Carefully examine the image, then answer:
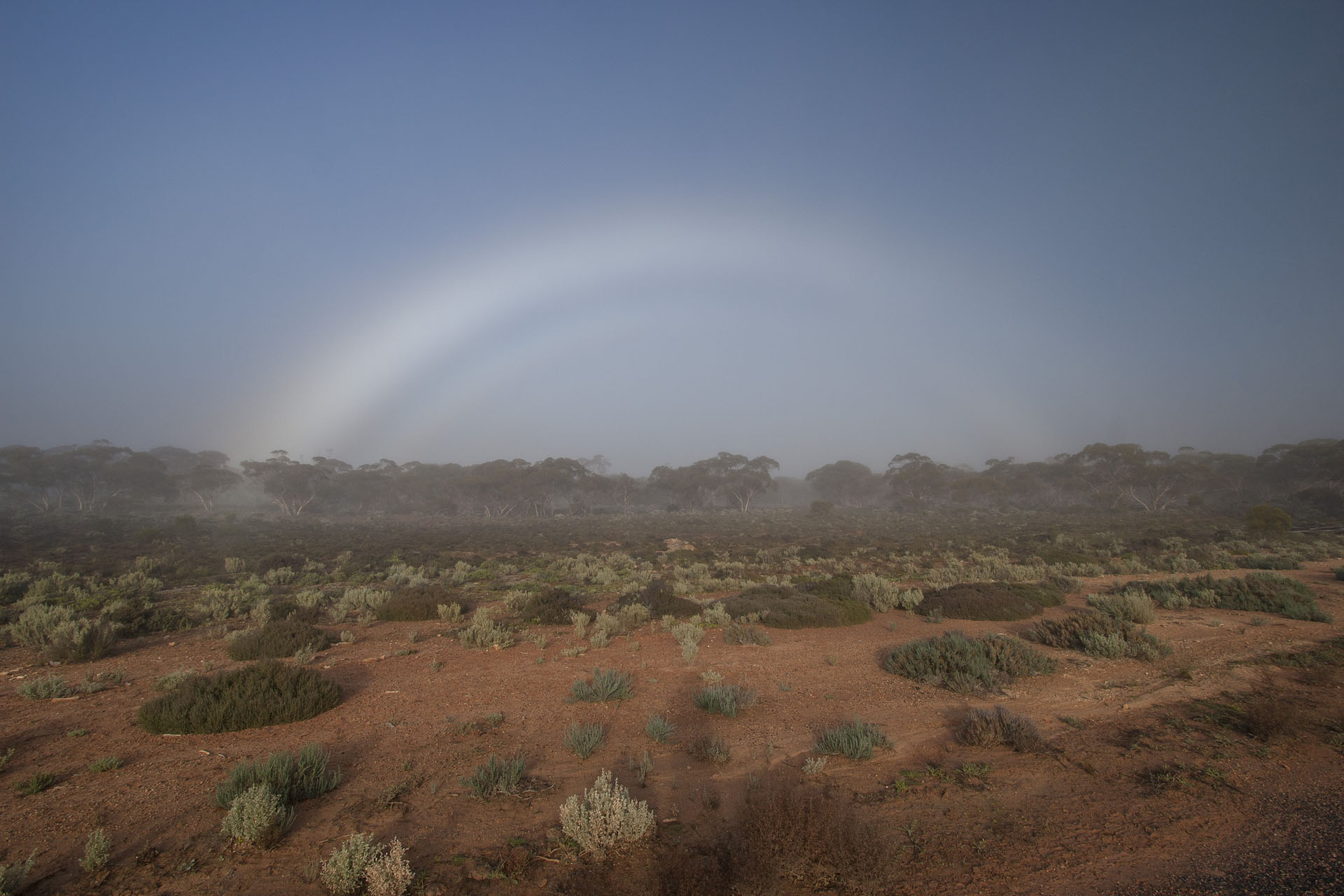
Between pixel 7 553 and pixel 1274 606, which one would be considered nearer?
pixel 1274 606

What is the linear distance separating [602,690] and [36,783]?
17.6 ft

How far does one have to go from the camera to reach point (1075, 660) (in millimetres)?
8609

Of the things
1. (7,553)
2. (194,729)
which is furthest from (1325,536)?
(7,553)

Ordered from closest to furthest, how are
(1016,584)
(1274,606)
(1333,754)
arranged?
(1333,754), (1274,606), (1016,584)

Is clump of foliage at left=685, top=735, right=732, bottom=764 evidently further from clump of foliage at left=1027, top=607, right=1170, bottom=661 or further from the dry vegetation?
clump of foliage at left=1027, top=607, right=1170, bottom=661

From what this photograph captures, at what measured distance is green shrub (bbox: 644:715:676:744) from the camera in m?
5.96

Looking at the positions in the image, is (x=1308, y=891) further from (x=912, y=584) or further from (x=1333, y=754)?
(x=912, y=584)

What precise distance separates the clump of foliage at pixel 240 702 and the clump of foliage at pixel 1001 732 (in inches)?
308

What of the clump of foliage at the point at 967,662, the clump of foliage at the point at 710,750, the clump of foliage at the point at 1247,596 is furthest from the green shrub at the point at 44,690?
the clump of foliage at the point at 1247,596

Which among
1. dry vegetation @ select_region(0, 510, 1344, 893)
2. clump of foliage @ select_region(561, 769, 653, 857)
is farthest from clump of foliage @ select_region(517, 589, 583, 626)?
clump of foliage @ select_region(561, 769, 653, 857)

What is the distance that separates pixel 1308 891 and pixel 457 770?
649 cm

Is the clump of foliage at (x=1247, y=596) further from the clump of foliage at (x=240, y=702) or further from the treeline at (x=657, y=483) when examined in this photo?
the treeline at (x=657, y=483)

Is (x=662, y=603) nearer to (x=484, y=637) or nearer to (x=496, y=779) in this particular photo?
(x=484, y=637)

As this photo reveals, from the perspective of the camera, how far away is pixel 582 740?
5652 mm
